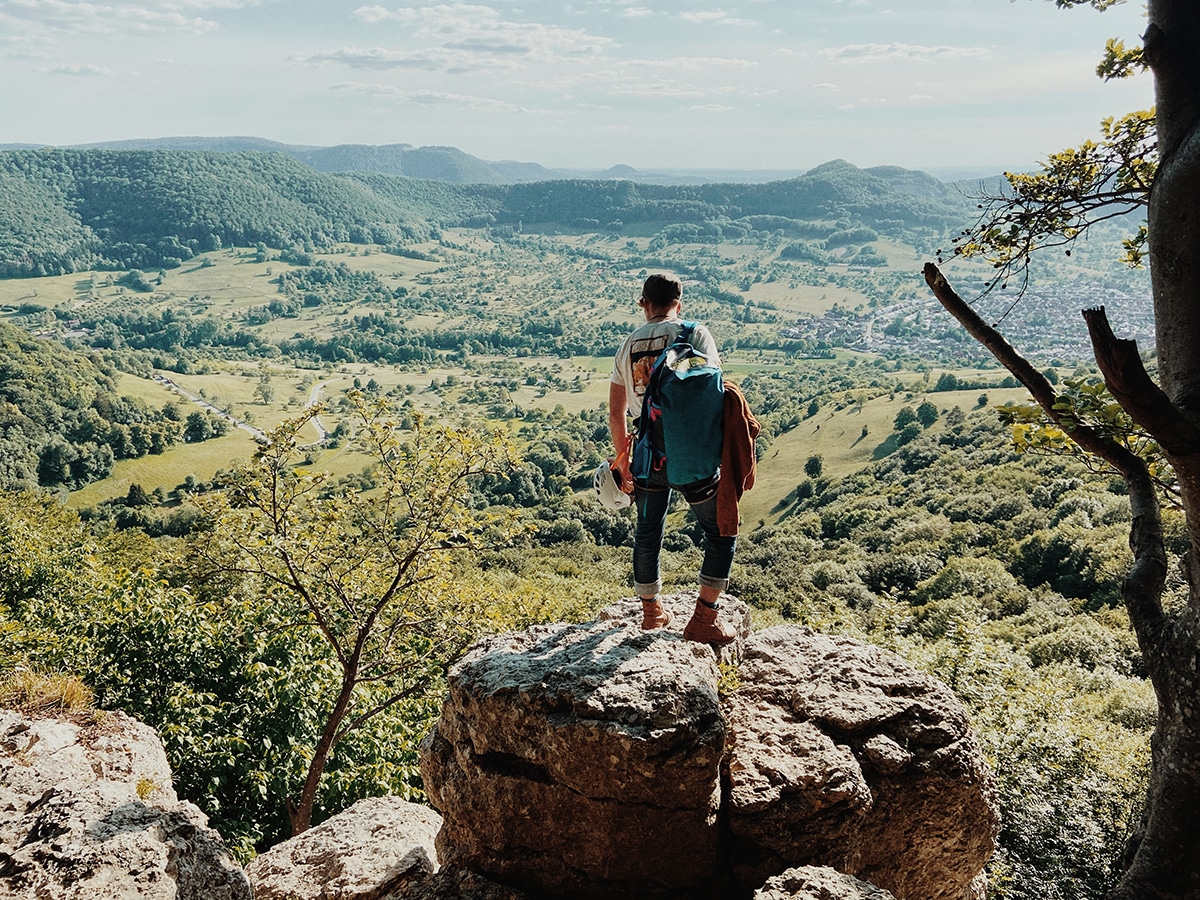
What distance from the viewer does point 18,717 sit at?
6.75m

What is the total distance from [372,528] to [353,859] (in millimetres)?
4397

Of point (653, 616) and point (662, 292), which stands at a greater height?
point (662, 292)

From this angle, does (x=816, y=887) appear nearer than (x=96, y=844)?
Yes

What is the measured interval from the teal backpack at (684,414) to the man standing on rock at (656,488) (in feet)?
0.36

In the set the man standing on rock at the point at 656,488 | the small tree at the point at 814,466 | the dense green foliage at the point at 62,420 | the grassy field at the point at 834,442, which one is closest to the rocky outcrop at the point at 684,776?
the man standing on rock at the point at 656,488

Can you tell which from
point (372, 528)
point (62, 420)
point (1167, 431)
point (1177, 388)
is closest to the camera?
point (1167, 431)

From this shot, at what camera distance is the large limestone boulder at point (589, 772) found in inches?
182

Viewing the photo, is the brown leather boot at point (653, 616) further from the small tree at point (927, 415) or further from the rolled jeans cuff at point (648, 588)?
the small tree at point (927, 415)

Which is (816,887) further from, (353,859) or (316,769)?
(316,769)

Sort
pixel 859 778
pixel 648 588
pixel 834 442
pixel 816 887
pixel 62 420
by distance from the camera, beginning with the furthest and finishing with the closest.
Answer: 1. pixel 834 442
2. pixel 62 420
3. pixel 648 588
4. pixel 859 778
5. pixel 816 887

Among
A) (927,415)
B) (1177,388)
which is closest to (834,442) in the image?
(927,415)

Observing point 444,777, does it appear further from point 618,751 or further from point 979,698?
point 979,698

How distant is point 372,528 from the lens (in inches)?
386

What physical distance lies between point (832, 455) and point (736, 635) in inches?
3811
